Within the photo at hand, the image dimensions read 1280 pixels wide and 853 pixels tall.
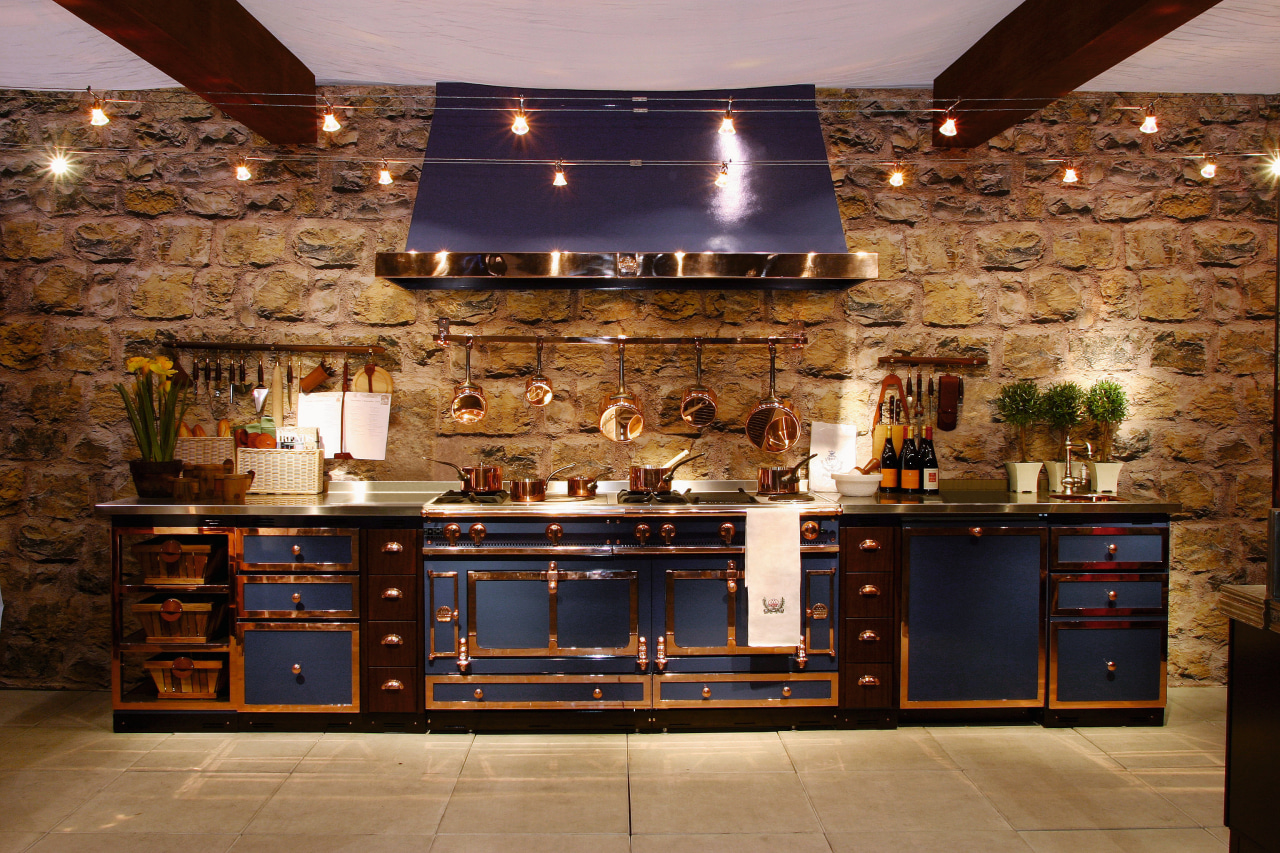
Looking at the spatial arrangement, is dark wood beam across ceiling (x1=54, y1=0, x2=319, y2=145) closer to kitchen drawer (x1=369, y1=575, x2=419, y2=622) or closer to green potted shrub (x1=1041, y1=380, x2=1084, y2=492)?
kitchen drawer (x1=369, y1=575, x2=419, y2=622)

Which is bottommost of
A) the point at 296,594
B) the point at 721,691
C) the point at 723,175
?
the point at 721,691

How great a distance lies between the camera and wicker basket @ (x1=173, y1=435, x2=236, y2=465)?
3357 millimetres

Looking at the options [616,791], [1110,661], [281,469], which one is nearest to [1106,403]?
[1110,661]

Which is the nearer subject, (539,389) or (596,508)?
(596,508)

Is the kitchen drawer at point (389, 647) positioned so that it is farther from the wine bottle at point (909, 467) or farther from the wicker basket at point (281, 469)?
the wine bottle at point (909, 467)

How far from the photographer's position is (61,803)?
96.6 inches

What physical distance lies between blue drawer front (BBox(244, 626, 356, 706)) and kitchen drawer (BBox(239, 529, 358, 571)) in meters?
0.24

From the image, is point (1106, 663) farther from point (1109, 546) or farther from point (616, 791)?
point (616, 791)

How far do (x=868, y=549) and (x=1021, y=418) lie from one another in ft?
3.48

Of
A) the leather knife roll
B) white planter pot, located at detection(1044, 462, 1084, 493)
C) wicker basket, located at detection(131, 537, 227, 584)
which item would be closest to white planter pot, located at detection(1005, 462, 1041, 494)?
white planter pot, located at detection(1044, 462, 1084, 493)

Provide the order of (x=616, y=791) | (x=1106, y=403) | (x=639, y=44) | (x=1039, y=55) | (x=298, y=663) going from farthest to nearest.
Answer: (x=1106, y=403)
(x=639, y=44)
(x=298, y=663)
(x=1039, y=55)
(x=616, y=791)

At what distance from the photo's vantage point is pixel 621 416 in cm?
351

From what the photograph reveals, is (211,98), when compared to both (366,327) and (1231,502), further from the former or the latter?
(1231,502)

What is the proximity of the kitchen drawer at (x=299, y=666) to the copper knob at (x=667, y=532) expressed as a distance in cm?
121
